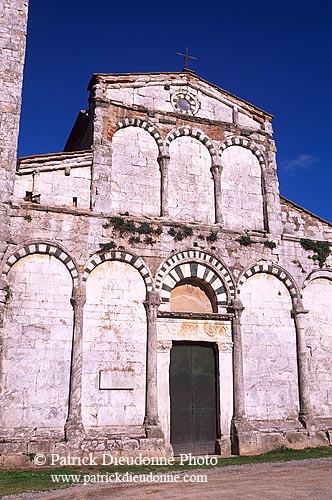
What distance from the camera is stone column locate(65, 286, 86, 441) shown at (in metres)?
12.3

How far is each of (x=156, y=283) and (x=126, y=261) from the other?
0.99m

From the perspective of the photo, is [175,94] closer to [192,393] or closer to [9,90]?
[9,90]

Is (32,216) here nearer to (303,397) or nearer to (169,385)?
(169,385)

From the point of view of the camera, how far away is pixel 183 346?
14.3 metres

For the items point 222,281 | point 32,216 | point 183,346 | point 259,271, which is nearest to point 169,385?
point 183,346

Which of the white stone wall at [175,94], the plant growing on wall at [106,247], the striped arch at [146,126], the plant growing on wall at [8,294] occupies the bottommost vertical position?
the plant growing on wall at [8,294]

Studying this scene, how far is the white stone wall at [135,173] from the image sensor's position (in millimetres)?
14766

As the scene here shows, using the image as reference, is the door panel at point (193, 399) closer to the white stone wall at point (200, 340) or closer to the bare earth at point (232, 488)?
the white stone wall at point (200, 340)

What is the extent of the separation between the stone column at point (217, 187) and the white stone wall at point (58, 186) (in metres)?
3.84

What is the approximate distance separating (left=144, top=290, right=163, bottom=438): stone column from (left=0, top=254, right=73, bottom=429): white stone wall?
202cm

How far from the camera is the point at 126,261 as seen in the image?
1407 cm

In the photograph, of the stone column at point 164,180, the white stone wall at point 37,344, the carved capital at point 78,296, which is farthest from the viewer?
the stone column at point 164,180

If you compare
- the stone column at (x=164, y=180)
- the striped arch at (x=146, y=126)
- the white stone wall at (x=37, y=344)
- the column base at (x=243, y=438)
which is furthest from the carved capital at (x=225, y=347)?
the striped arch at (x=146, y=126)

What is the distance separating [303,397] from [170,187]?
7.07 meters
